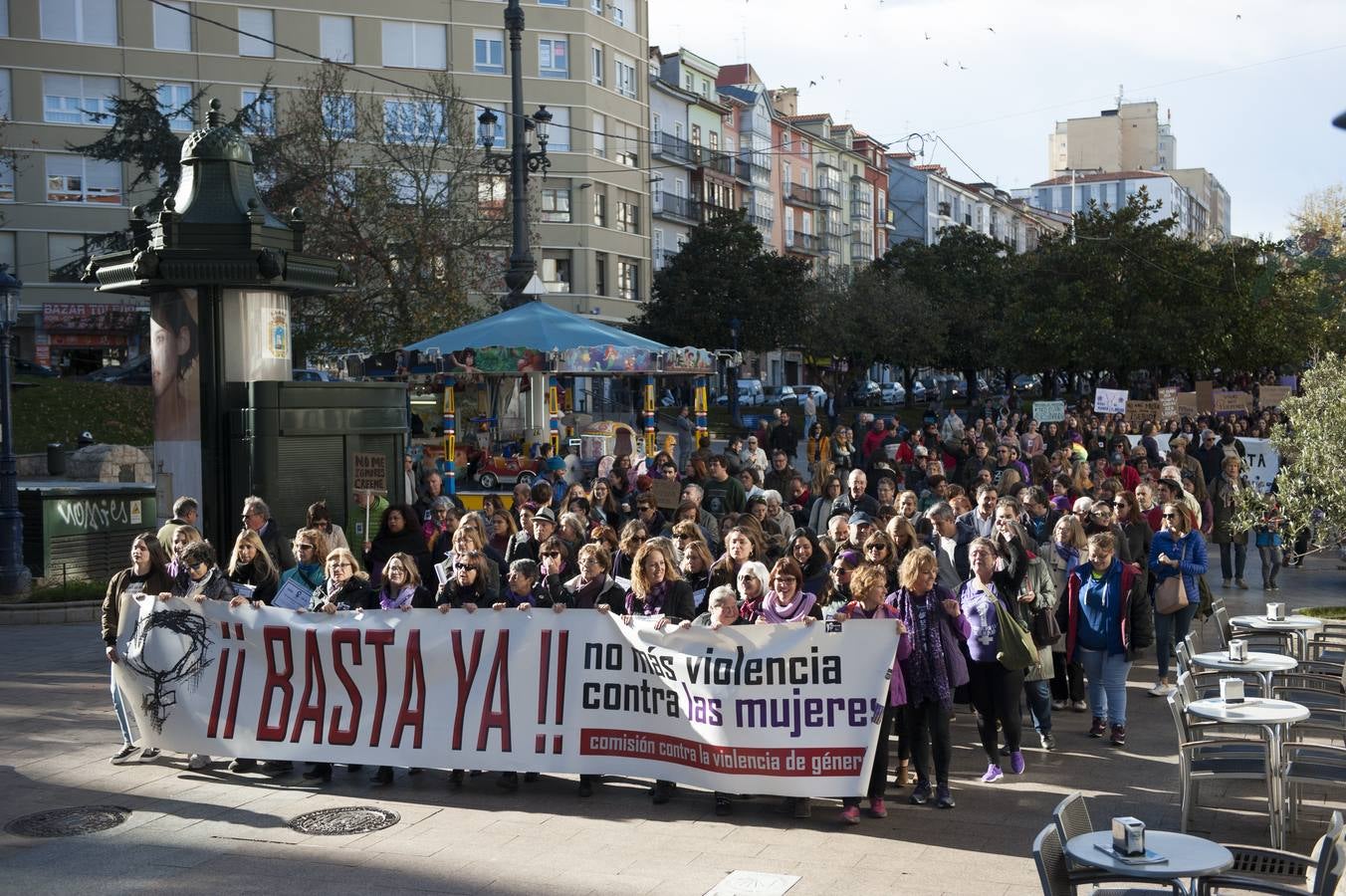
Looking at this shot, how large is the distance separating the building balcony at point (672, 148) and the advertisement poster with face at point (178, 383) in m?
49.9

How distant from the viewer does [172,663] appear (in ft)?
30.1

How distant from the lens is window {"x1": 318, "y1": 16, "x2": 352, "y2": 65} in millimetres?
51125

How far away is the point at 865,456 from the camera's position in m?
20.7

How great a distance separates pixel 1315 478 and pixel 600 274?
1822 inches

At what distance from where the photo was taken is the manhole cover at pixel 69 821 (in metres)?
7.88

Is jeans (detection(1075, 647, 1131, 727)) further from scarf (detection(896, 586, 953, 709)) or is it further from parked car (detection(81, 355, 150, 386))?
parked car (detection(81, 355, 150, 386))

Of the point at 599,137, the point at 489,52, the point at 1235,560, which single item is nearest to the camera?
the point at 1235,560

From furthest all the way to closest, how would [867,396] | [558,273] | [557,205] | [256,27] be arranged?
[867,396], [558,273], [557,205], [256,27]

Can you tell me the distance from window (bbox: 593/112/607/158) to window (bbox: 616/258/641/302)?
173 inches

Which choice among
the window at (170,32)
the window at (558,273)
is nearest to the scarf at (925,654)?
the window at (170,32)

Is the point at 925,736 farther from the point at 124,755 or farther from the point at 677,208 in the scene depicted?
the point at 677,208

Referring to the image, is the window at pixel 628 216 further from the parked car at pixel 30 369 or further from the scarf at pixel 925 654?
A: the scarf at pixel 925 654

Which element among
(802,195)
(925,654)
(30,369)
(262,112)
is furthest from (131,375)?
(802,195)

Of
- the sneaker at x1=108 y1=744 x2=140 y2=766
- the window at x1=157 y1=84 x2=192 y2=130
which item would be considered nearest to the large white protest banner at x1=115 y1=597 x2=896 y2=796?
the sneaker at x1=108 y1=744 x2=140 y2=766
